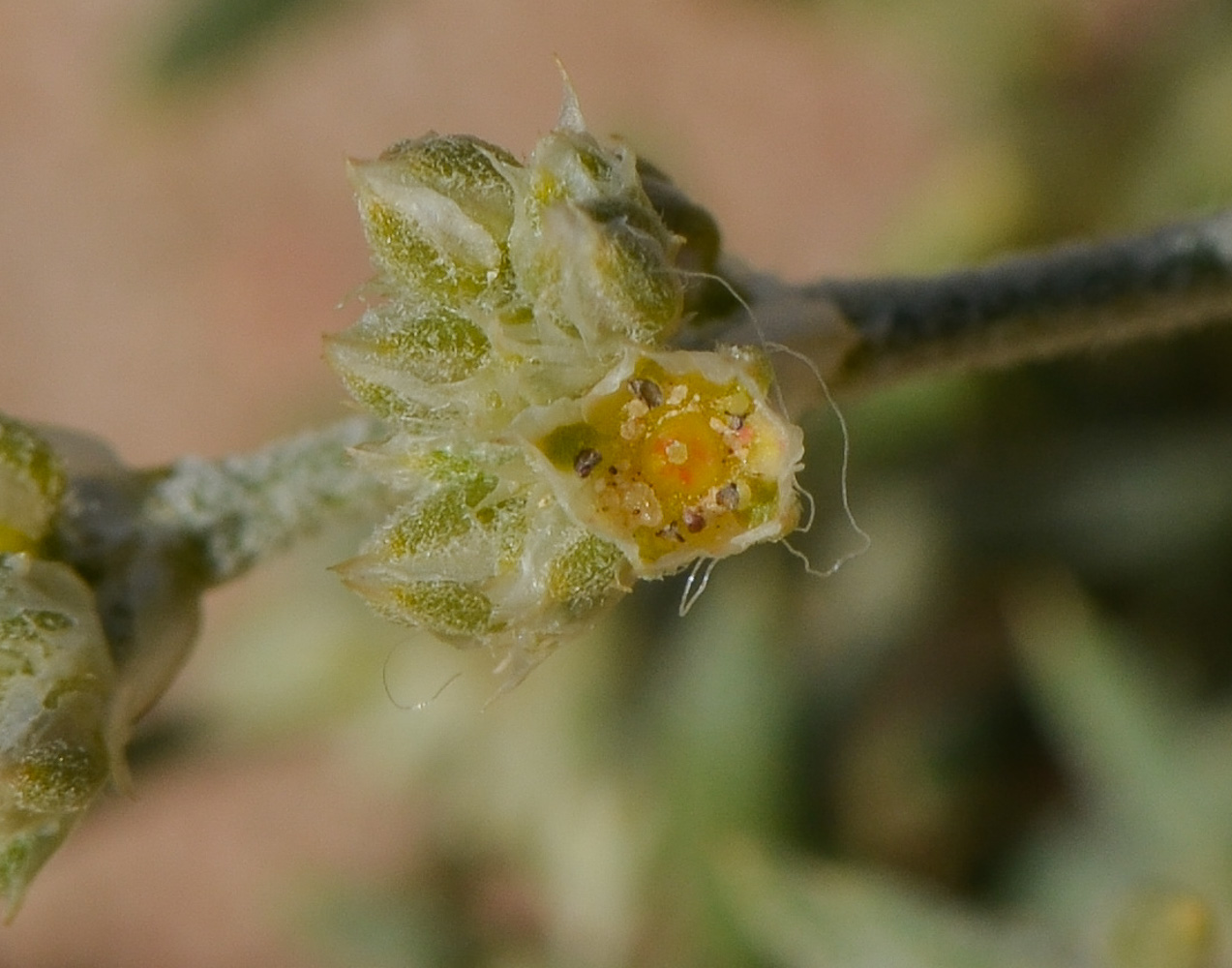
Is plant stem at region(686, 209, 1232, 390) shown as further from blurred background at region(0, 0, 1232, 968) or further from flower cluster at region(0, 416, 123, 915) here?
flower cluster at region(0, 416, 123, 915)

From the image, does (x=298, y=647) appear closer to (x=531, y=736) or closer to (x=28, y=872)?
(x=531, y=736)

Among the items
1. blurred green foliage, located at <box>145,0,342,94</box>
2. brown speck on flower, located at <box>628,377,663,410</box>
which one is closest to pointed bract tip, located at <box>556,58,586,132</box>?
brown speck on flower, located at <box>628,377,663,410</box>

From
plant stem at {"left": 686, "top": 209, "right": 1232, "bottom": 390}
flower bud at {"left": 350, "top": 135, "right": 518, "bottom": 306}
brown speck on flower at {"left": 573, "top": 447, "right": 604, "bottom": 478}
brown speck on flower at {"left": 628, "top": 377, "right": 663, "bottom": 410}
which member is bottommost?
plant stem at {"left": 686, "top": 209, "right": 1232, "bottom": 390}

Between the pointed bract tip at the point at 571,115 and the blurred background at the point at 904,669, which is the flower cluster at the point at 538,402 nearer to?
the pointed bract tip at the point at 571,115

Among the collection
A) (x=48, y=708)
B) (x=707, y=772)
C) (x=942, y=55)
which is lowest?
(x=707, y=772)

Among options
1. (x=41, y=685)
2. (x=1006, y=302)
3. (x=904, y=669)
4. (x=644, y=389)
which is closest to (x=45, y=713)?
(x=41, y=685)

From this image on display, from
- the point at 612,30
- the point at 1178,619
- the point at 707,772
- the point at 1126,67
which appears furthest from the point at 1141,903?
the point at 612,30
